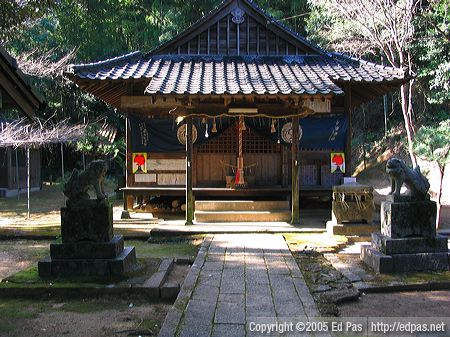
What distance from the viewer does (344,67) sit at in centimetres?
1135

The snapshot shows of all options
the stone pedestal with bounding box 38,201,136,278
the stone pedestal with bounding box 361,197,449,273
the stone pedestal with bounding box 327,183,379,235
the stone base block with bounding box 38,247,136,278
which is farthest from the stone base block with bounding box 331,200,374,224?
the stone base block with bounding box 38,247,136,278

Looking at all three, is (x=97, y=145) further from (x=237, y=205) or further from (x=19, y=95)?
(x=19, y=95)

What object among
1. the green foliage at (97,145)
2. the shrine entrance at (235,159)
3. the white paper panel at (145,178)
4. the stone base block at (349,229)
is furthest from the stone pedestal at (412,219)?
the green foliage at (97,145)

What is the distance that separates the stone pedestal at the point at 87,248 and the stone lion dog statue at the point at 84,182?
0.16 m

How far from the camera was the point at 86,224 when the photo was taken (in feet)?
19.7

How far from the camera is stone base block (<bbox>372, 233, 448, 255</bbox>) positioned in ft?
20.0

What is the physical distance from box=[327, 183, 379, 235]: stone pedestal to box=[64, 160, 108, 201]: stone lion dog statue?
5222 mm

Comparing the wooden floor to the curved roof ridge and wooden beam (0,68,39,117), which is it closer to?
the curved roof ridge

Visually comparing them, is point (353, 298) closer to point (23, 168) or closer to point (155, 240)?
point (155, 240)

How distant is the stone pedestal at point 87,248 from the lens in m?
5.84

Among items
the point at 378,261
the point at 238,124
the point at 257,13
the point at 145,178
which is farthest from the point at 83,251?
the point at 257,13

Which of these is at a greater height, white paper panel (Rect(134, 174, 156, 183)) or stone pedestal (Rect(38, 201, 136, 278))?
white paper panel (Rect(134, 174, 156, 183))

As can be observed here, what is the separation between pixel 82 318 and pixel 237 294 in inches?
71.8

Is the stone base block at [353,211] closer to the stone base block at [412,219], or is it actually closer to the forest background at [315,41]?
the stone base block at [412,219]
